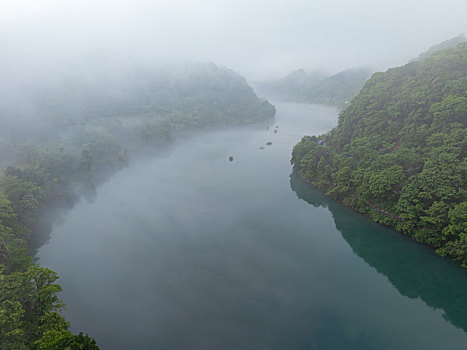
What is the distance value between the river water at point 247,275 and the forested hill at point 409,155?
7.38 feet

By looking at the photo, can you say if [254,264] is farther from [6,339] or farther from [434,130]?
[434,130]

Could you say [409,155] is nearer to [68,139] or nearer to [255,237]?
[255,237]

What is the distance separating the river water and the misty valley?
135 millimetres

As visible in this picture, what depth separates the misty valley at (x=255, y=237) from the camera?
66.4ft

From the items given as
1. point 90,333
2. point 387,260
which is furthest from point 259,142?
point 90,333

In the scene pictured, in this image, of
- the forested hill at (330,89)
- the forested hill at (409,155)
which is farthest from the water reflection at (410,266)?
the forested hill at (330,89)

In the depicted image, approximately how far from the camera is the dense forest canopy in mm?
17016

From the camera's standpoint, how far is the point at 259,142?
74688 millimetres

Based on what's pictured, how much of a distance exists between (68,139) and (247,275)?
5330cm

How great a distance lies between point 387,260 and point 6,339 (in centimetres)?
2876

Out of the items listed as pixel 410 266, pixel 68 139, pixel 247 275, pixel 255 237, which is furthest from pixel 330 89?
pixel 247 275

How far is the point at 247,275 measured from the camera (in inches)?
1009

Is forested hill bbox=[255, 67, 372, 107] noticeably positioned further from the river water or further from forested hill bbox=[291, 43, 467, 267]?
the river water

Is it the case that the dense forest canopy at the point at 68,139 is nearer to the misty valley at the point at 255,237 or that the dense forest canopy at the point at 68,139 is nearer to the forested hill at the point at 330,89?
the misty valley at the point at 255,237
